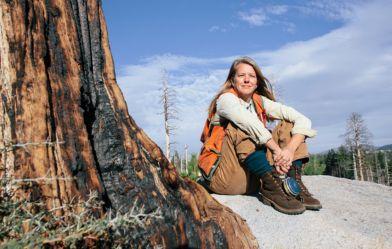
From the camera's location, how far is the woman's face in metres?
4.41

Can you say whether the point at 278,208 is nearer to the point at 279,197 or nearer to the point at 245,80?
the point at 279,197

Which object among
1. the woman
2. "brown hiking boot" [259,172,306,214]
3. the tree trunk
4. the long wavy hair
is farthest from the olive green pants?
the tree trunk

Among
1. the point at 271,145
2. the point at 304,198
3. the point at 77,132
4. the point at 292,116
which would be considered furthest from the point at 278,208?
the point at 77,132

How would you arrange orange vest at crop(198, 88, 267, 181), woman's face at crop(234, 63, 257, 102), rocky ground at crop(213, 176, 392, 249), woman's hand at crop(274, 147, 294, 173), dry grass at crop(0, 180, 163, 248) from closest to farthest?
dry grass at crop(0, 180, 163, 248), rocky ground at crop(213, 176, 392, 249), woman's hand at crop(274, 147, 294, 173), orange vest at crop(198, 88, 267, 181), woman's face at crop(234, 63, 257, 102)

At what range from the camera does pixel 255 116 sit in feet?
13.1

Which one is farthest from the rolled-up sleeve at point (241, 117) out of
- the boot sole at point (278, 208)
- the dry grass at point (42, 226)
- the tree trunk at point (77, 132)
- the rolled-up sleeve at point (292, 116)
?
the dry grass at point (42, 226)

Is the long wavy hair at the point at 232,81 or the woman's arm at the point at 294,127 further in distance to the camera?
the long wavy hair at the point at 232,81

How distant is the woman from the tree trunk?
930mm

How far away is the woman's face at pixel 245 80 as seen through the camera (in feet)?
14.5

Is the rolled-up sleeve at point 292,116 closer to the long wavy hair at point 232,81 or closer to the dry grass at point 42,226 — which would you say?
the long wavy hair at point 232,81

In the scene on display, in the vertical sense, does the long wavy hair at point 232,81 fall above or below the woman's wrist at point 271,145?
above

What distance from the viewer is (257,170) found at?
3955 millimetres

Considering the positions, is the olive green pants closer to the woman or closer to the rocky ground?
the woman

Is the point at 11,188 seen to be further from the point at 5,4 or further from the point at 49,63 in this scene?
the point at 5,4
